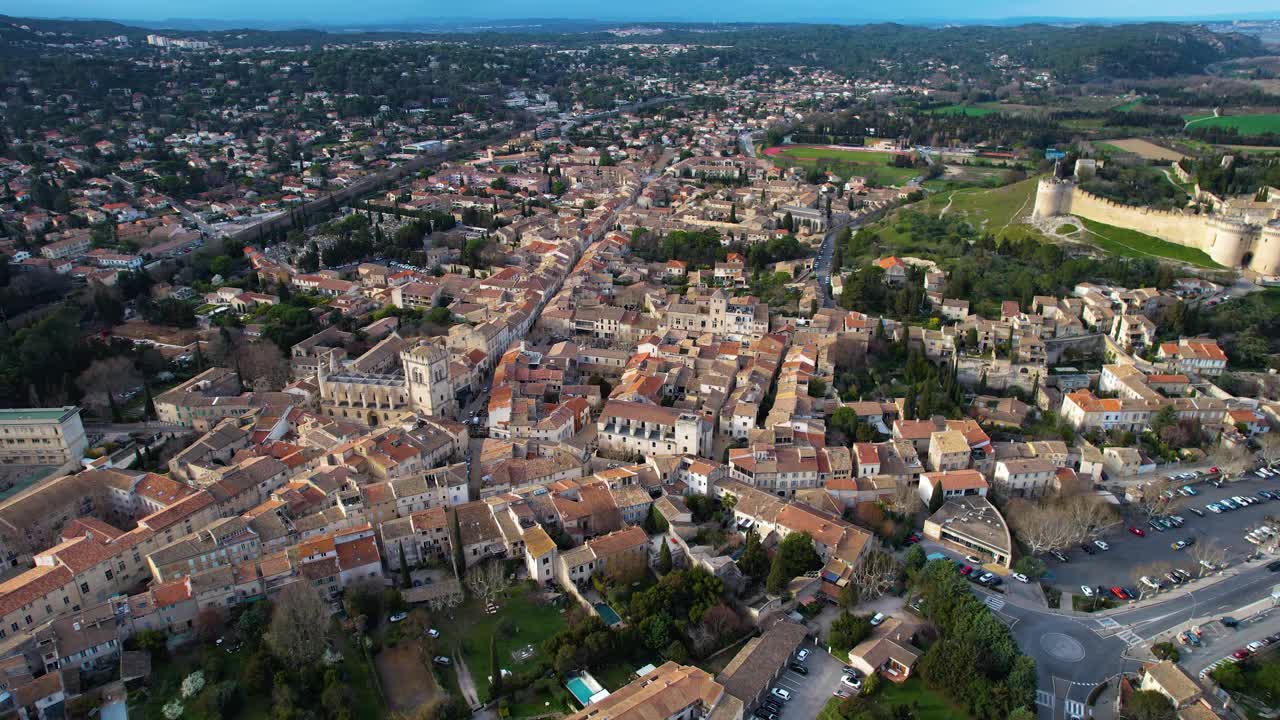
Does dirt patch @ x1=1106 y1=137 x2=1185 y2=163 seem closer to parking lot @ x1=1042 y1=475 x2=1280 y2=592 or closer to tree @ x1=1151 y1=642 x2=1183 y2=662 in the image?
parking lot @ x1=1042 y1=475 x2=1280 y2=592

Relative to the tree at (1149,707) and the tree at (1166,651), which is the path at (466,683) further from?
the tree at (1166,651)

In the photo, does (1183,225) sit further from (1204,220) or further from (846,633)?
(846,633)

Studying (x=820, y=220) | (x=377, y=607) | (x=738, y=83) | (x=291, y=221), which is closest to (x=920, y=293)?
(x=820, y=220)

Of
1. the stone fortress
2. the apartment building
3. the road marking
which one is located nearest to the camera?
the road marking

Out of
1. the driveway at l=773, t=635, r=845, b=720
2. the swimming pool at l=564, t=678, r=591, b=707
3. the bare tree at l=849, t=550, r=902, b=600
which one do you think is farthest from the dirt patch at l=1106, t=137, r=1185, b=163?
the swimming pool at l=564, t=678, r=591, b=707

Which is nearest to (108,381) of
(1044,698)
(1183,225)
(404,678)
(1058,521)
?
(404,678)
